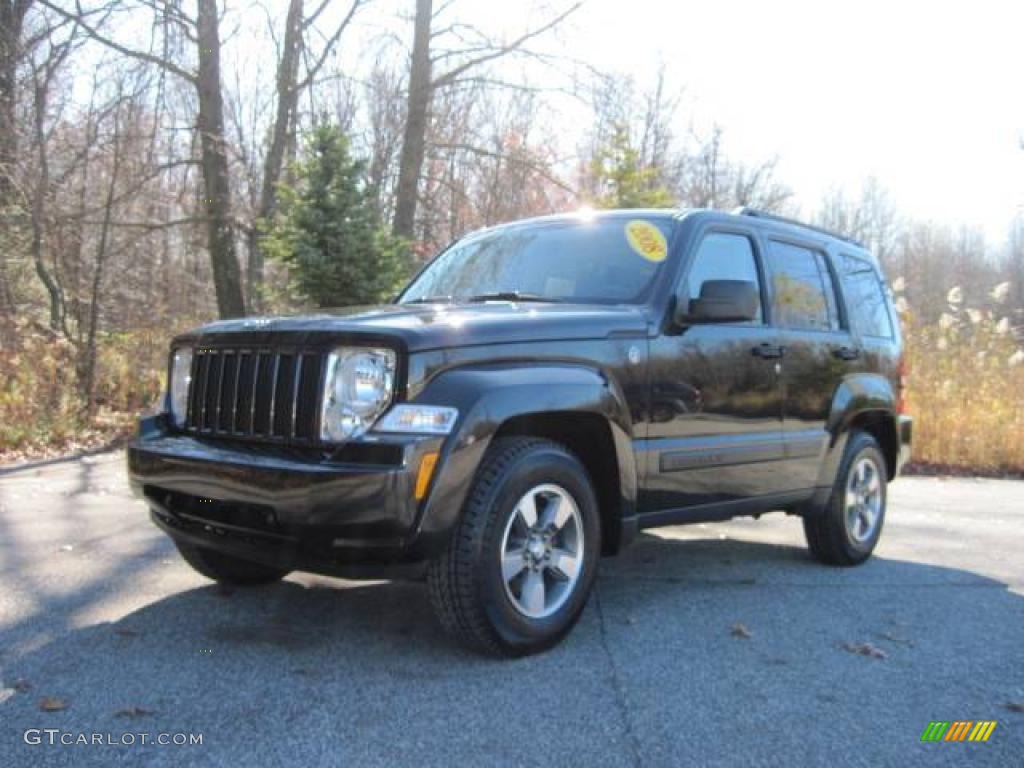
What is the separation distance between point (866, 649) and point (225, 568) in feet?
9.61

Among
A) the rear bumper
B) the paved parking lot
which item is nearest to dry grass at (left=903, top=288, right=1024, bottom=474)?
the rear bumper

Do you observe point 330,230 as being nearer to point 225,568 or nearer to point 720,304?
point 225,568

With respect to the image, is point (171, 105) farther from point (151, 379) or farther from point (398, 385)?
point (398, 385)

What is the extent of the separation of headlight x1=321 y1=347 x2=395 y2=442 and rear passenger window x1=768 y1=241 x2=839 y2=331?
2.58 metres

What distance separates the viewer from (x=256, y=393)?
3.50 meters

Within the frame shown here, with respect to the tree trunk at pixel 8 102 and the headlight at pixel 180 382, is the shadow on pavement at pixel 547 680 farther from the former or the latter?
the tree trunk at pixel 8 102

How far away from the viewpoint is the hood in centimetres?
329

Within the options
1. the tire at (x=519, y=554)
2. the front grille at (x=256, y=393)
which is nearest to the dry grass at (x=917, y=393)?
the front grille at (x=256, y=393)

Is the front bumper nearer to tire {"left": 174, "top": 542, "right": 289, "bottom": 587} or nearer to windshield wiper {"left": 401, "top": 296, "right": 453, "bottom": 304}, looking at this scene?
tire {"left": 174, "top": 542, "right": 289, "bottom": 587}

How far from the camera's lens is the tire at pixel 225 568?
170 inches

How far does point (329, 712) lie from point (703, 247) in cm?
286

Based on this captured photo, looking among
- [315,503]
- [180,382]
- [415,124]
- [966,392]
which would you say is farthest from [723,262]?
[415,124]

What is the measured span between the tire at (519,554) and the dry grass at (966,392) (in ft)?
29.2

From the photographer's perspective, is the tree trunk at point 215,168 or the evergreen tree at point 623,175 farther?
the evergreen tree at point 623,175
